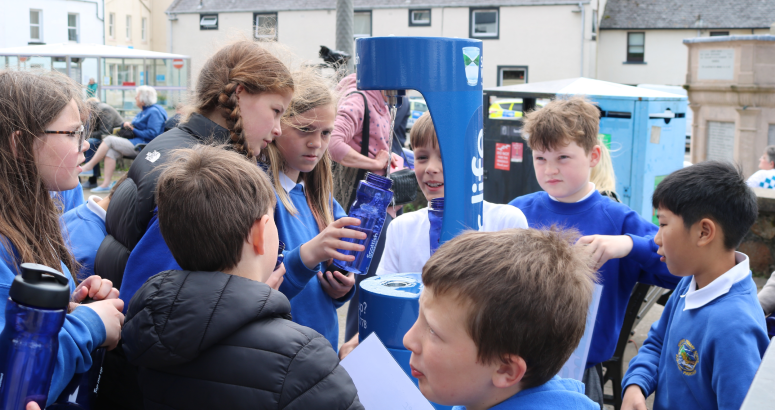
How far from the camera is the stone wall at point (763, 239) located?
19.6ft

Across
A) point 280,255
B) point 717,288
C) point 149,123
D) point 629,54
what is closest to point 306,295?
point 280,255

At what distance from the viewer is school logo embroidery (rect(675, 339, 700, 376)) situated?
2070 mm

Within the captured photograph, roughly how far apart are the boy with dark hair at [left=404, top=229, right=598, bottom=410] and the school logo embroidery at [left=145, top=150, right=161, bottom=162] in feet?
3.64

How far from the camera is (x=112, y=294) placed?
1.90 m

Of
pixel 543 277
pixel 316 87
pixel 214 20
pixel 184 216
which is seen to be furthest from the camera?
pixel 214 20

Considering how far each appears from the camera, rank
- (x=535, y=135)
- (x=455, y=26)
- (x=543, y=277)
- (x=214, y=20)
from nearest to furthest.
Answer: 1. (x=543, y=277)
2. (x=535, y=135)
3. (x=455, y=26)
4. (x=214, y=20)

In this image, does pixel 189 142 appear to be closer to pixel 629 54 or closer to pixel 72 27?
pixel 72 27

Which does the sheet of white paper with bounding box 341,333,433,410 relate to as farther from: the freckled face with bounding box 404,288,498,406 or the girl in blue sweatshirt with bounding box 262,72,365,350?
the girl in blue sweatshirt with bounding box 262,72,365,350

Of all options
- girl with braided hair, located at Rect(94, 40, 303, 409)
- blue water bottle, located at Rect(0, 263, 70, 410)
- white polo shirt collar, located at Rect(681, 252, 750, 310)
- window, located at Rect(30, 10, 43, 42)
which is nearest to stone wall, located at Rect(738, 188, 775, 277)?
white polo shirt collar, located at Rect(681, 252, 750, 310)

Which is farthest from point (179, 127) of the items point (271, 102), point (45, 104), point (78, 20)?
point (78, 20)

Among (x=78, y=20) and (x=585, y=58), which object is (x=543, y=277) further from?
(x=78, y=20)

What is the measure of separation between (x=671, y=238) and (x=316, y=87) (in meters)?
1.48

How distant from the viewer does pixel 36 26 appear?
28.3 metres

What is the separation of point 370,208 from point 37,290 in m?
1.05
